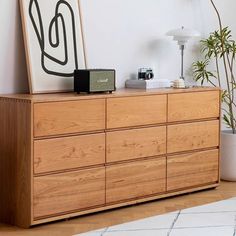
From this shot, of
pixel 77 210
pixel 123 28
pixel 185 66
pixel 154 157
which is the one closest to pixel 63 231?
pixel 77 210

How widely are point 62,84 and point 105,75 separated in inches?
13.0

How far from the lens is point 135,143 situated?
16.2 feet

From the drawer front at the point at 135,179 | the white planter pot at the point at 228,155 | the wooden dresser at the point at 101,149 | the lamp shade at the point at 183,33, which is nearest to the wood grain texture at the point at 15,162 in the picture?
the wooden dresser at the point at 101,149

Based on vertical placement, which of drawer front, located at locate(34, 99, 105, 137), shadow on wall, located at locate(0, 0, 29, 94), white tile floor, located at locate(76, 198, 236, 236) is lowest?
white tile floor, located at locate(76, 198, 236, 236)

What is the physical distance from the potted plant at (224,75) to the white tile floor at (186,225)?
98cm

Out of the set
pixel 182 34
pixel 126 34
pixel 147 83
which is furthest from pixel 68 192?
pixel 182 34

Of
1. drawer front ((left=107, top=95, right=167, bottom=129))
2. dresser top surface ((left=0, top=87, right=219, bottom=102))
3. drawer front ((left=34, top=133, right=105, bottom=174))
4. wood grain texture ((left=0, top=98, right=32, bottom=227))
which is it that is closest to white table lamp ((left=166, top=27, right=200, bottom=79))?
dresser top surface ((left=0, top=87, right=219, bottom=102))

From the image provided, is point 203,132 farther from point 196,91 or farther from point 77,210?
point 77,210

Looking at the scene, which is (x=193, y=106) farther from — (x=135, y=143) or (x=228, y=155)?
(x=228, y=155)

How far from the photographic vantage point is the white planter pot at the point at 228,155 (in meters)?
5.88

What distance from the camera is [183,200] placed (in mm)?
5246

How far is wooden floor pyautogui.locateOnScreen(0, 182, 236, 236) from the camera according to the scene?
4.32 metres

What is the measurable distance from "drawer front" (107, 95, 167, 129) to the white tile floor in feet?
2.35

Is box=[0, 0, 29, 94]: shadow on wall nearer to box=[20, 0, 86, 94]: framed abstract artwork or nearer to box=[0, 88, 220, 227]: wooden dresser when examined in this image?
box=[20, 0, 86, 94]: framed abstract artwork
